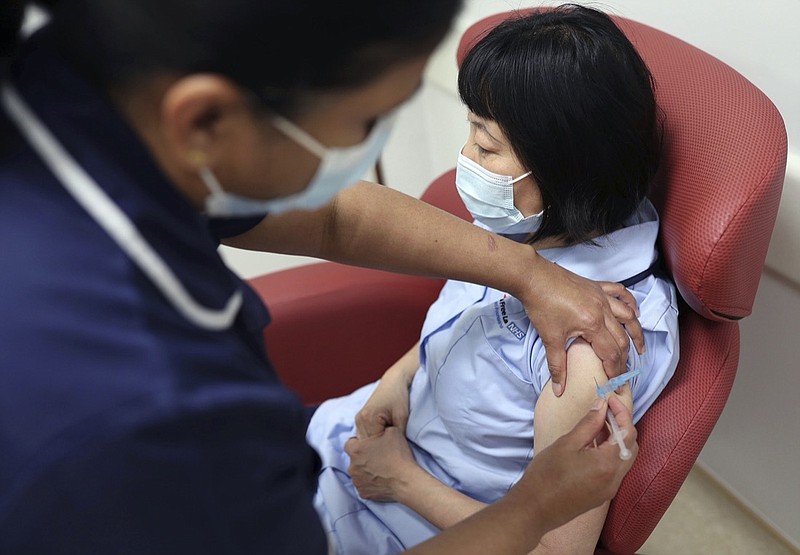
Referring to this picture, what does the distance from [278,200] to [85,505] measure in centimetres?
28

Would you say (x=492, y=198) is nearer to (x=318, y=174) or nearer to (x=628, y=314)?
(x=628, y=314)

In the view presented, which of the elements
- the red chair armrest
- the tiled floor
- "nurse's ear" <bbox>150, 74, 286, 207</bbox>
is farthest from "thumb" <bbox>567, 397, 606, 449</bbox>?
the tiled floor

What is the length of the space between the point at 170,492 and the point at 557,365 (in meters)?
0.59

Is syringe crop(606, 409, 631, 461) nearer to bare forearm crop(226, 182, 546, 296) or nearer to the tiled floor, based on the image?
bare forearm crop(226, 182, 546, 296)

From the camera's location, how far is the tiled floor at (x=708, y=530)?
5.57 feet

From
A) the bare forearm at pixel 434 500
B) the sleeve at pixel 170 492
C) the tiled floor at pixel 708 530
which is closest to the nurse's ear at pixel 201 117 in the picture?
the sleeve at pixel 170 492

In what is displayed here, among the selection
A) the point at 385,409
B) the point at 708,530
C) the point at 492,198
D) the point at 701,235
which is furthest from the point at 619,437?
the point at 708,530

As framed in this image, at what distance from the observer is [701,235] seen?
957mm

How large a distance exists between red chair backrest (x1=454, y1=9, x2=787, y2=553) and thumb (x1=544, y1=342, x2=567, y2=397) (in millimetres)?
138

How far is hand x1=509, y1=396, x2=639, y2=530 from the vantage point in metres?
Result: 0.84

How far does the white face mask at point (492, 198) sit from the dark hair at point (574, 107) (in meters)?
0.04

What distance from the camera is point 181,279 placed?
590mm

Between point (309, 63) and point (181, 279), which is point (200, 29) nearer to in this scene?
point (309, 63)

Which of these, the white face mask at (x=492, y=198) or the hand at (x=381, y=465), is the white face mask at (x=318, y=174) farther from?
the hand at (x=381, y=465)
